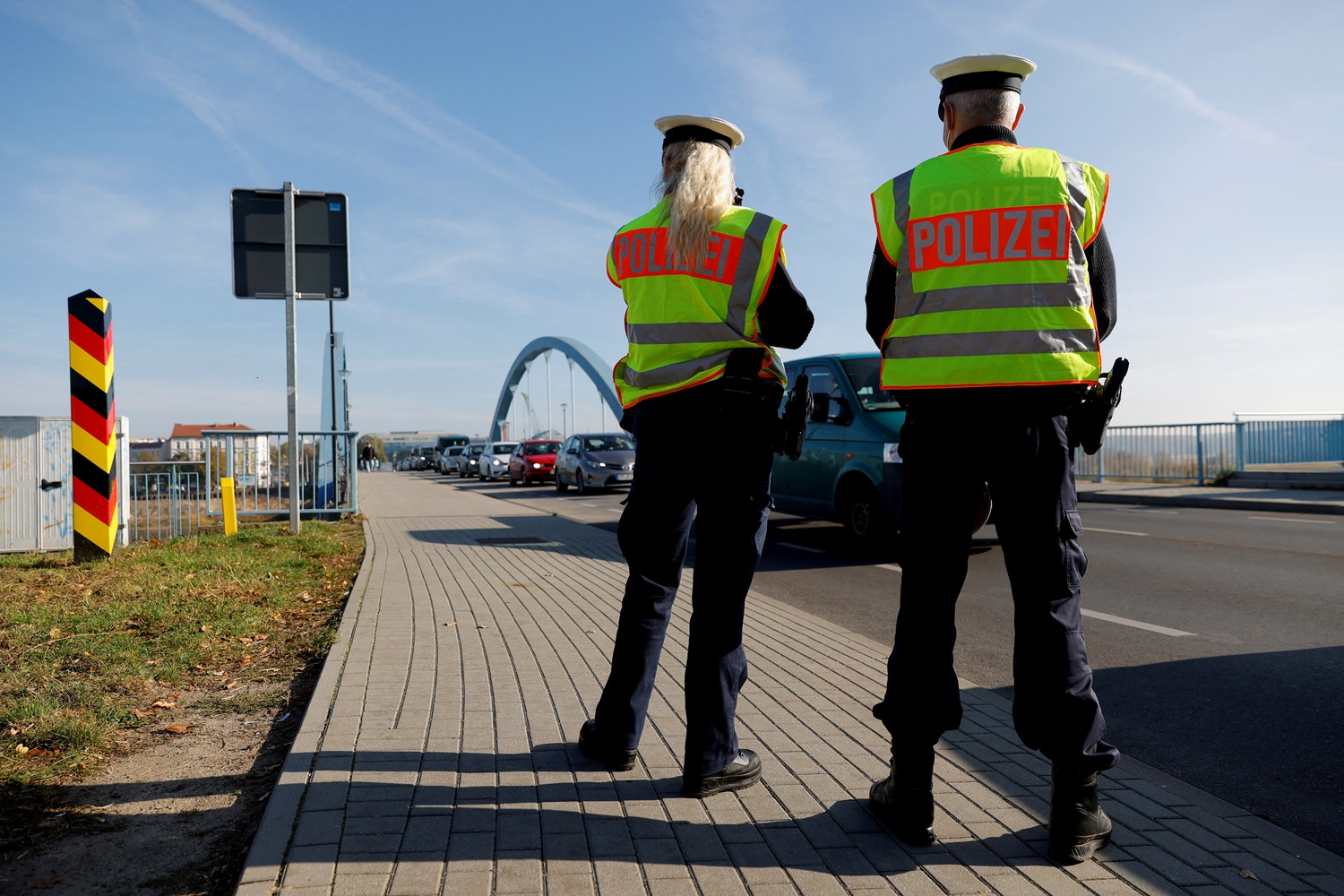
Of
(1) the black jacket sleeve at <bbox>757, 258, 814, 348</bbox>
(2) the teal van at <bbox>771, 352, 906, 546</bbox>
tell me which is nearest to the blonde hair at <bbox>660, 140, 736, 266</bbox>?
(1) the black jacket sleeve at <bbox>757, 258, 814, 348</bbox>

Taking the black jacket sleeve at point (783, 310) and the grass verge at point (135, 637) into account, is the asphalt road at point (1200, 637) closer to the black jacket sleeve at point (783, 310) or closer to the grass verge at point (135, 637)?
the black jacket sleeve at point (783, 310)

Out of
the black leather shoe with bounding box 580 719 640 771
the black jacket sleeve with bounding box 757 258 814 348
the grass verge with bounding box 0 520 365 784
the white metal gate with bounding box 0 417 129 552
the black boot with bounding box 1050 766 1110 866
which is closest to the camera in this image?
the black boot with bounding box 1050 766 1110 866

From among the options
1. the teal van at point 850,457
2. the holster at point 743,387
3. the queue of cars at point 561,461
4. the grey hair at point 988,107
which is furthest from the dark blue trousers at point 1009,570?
the queue of cars at point 561,461

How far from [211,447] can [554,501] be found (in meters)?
9.05

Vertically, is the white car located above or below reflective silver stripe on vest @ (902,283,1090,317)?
below

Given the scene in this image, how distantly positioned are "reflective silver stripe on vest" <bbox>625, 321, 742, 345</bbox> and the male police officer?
1.67 ft

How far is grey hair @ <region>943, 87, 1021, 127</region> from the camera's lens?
8.68 feet

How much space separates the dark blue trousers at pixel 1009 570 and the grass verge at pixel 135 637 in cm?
Result: 270

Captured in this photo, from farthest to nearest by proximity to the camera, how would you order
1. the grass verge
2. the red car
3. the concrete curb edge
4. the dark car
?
the red car, the dark car, the grass verge, the concrete curb edge

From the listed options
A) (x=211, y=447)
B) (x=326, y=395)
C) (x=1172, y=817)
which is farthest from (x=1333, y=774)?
(x=326, y=395)

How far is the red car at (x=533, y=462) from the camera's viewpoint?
30953mm

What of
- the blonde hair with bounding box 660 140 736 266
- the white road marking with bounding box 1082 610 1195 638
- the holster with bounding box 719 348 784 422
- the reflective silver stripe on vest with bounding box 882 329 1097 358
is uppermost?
the blonde hair with bounding box 660 140 736 266

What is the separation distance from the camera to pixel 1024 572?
2494mm

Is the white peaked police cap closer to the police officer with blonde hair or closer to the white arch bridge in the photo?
the police officer with blonde hair
